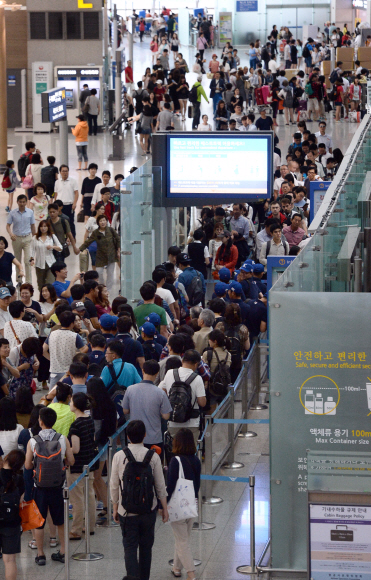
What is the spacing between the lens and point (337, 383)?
668 centimetres

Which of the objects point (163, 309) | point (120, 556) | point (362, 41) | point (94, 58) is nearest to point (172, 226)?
point (163, 309)

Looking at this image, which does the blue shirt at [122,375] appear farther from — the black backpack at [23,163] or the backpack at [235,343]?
the black backpack at [23,163]

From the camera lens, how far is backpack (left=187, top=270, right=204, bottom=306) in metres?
12.0

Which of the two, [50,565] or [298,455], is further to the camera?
[50,565]

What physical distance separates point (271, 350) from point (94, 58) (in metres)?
27.9

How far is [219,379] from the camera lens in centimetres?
905

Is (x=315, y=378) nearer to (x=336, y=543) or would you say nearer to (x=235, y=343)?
(x=336, y=543)

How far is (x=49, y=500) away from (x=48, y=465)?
0.30m

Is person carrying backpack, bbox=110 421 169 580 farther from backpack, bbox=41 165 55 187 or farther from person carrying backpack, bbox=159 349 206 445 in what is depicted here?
backpack, bbox=41 165 55 187

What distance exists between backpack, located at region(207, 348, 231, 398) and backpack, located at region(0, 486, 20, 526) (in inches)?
108

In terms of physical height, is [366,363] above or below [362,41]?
below

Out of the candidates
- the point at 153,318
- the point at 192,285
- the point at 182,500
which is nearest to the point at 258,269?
the point at 192,285

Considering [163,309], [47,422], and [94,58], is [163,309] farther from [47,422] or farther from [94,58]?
[94,58]

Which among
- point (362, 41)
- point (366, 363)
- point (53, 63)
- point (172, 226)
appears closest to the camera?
point (366, 363)
